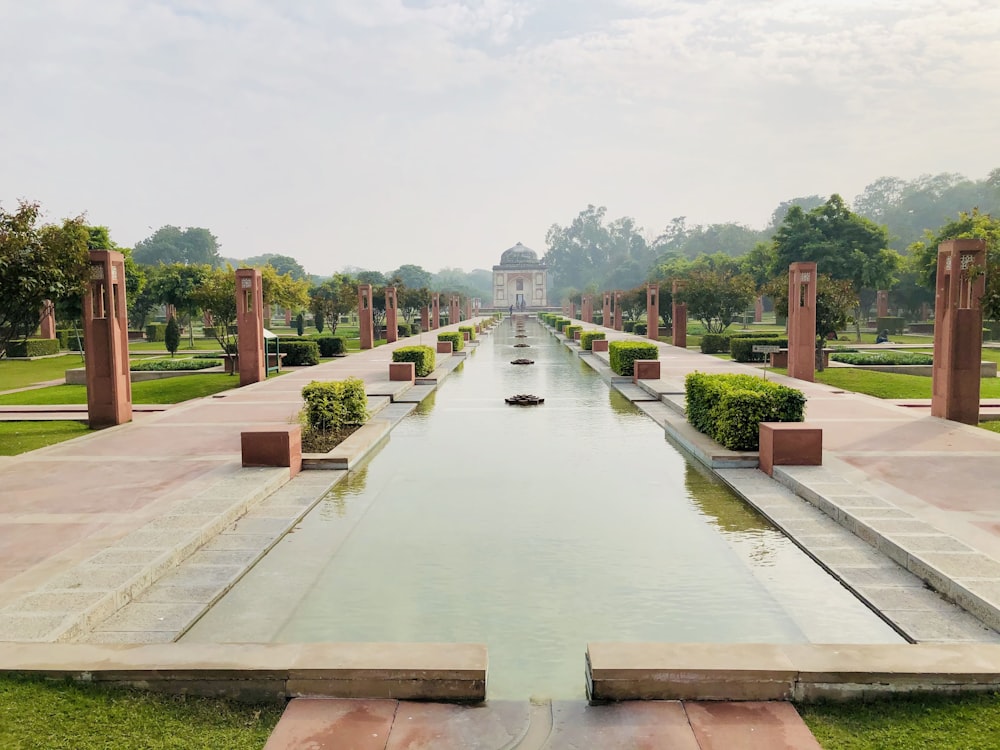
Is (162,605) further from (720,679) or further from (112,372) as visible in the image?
(112,372)

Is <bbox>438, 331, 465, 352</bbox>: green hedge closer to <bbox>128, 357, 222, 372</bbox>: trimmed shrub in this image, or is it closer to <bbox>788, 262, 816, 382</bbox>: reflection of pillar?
<bbox>128, 357, 222, 372</bbox>: trimmed shrub

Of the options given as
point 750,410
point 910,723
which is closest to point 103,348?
point 750,410

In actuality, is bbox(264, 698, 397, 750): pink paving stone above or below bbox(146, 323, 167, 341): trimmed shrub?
below

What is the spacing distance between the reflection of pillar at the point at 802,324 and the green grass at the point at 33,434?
45.4ft

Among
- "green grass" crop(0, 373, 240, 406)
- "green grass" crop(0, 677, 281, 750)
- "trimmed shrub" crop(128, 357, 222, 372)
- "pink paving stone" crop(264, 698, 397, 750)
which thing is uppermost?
"trimmed shrub" crop(128, 357, 222, 372)

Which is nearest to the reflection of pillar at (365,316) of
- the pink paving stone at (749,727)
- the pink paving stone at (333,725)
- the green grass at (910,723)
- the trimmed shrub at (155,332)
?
the trimmed shrub at (155,332)

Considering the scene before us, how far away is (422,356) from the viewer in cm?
1820

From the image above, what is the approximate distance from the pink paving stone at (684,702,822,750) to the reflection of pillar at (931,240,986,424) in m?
9.51

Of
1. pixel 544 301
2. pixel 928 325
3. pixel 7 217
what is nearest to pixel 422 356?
pixel 7 217

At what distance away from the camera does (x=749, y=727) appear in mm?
3410

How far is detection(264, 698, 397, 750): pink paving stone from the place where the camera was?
3283 millimetres

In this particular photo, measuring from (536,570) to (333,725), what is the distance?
2223mm

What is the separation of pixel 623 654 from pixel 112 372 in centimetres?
1043

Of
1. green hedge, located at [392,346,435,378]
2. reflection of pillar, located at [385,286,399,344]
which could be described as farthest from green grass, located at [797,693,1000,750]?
reflection of pillar, located at [385,286,399,344]
